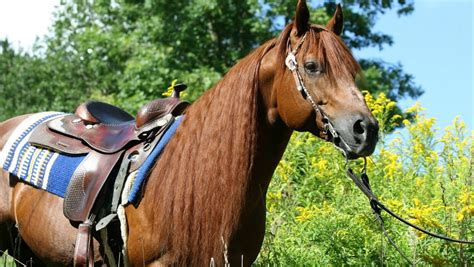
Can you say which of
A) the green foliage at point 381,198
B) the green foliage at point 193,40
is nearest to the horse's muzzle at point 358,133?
the green foliage at point 381,198

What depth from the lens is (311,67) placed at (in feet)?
11.1

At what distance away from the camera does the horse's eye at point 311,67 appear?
11.1ft

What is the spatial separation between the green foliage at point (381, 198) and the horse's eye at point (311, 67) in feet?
5.19

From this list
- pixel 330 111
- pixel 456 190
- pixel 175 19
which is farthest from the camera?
pixel 175 19

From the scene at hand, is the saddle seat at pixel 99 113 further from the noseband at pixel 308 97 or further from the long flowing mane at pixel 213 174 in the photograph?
the noseband at pixel 308 97

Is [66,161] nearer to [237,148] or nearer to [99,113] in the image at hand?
[99,113]

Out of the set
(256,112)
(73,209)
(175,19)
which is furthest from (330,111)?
(175,19)

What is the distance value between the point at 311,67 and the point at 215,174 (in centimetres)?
70

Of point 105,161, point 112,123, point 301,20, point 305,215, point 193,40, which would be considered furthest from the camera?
point 193,40

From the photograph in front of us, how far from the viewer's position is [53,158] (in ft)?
14.1

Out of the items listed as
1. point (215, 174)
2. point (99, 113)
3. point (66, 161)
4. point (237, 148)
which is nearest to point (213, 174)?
point (215, 174)

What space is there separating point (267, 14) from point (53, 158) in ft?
47.2

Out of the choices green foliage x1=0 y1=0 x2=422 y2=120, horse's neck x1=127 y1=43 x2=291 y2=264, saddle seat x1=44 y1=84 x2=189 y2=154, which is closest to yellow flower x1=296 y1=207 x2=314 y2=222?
saddle seat x1=44 y1=84 x2=189 y2=154

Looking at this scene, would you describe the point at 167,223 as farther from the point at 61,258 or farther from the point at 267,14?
the point at 267,14
